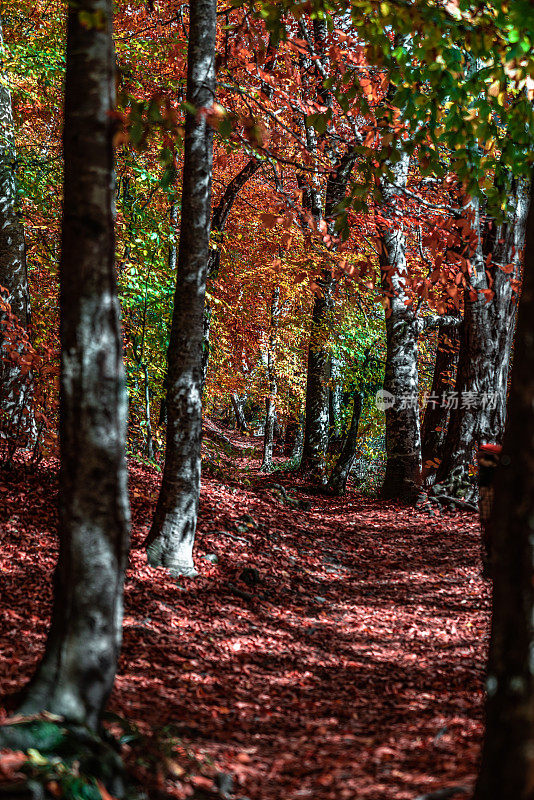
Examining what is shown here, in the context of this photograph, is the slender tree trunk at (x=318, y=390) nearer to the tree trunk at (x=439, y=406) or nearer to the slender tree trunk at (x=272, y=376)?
the tree trunk at (x=439, y=406)

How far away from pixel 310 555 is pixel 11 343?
456 centimetres

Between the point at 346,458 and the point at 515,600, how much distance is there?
10686mm

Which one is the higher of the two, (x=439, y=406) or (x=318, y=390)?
(x=318, y=390)

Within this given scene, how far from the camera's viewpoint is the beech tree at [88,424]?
2.67m

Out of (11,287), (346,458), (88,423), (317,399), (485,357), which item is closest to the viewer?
(88,423)

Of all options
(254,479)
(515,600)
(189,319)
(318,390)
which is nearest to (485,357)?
(318,390)

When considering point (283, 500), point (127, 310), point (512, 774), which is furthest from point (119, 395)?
point (283, 500)

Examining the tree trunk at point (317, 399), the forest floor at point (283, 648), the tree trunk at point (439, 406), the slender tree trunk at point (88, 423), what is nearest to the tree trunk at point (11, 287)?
the forest floor at point (283, 648)

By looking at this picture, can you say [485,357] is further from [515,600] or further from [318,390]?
[515,600]

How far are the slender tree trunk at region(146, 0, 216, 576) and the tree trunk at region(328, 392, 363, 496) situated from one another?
6.75 m

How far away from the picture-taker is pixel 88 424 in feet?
8.75

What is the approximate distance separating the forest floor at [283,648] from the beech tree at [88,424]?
0.45 meters

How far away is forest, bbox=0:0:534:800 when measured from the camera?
2.67 m

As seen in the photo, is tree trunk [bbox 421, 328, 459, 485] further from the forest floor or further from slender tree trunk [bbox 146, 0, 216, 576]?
slender tree trunk [bbox 146, 0, 216, 576]
